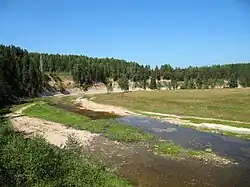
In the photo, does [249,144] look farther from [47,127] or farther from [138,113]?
[138,113]

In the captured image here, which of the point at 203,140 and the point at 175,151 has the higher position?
the point at 175,151

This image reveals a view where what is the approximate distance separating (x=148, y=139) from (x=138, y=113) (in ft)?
112

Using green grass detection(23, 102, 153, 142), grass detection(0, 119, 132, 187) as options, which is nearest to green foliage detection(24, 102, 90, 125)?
green grass detection(23, 102, 153, 142)

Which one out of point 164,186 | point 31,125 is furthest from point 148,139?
point 31,125

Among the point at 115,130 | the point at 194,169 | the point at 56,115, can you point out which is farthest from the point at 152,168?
the point at 56,115

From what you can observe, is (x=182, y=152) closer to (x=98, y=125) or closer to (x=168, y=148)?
(x=168, y=148)

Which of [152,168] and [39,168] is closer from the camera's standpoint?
[39,168]

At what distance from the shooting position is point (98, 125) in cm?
Result: 5700

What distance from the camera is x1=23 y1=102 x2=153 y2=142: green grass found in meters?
47.5

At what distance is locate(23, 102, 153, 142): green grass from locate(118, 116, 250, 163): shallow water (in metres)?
3.57

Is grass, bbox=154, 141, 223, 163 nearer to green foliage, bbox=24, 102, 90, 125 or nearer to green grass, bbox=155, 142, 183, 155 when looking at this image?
green grass, bbox=155, 142, 183, 155

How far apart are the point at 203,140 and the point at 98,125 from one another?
1884 centimetres

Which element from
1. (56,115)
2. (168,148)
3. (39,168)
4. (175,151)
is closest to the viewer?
(39,168)

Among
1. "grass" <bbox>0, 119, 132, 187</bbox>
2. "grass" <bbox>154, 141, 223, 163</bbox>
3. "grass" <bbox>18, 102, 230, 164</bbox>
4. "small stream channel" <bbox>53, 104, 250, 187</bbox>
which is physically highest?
"grass" <bbox>0, 119, 132, 187</bbox>
